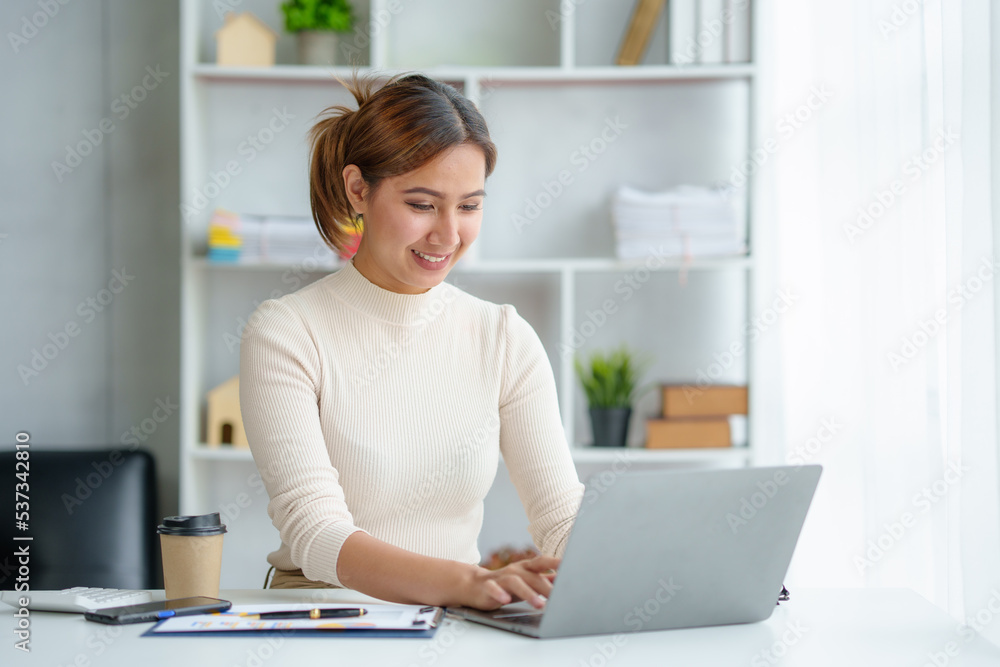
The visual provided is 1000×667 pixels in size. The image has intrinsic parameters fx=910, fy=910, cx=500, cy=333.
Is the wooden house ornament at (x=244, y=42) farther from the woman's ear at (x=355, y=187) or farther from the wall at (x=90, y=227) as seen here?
the woman's ear at (x=355, y=187)

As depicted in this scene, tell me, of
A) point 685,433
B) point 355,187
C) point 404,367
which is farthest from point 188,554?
point 685,433

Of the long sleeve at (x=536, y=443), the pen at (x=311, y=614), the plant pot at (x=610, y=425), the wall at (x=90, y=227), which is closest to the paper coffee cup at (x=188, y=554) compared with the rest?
the pen at (x=311, y=614)

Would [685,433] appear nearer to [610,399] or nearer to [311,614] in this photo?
[610,399]

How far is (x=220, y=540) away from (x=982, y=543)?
1.07 metres

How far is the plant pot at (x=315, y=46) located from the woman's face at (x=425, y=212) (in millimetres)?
1118

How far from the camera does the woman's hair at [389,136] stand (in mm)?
1393

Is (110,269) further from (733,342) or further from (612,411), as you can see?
(733,342)

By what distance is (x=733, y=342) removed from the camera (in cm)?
259

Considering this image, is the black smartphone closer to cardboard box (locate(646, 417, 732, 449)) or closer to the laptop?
the laptop

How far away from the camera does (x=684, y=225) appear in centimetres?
236

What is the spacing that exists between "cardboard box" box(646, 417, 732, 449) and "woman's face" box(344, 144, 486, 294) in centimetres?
111

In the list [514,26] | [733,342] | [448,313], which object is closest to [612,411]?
[733,342]

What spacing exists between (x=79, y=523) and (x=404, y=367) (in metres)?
1.29

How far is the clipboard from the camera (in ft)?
3.21
